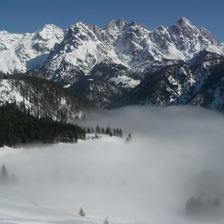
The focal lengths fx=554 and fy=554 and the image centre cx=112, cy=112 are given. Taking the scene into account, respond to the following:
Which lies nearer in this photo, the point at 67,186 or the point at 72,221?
the point at 72,221

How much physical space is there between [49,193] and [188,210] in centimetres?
5523

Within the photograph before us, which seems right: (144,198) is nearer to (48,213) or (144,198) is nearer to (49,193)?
(49,193)

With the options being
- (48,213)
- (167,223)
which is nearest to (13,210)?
(48,213)

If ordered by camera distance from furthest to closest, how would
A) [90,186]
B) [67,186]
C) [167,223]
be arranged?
[90,186], [67,186], [167,223]

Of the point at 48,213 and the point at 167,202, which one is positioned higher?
the point at 48,213

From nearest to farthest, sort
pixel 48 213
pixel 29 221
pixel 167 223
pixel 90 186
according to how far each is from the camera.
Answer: pixel 29 221, pixel 48 213, pixel 167 223, pixel 90 186

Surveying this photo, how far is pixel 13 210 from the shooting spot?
4825 cm

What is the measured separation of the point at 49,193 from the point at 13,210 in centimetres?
10666

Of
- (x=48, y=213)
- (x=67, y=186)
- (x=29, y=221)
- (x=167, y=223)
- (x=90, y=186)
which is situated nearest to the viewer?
(x=29, y=221)

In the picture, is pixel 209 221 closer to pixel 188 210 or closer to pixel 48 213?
pixel 188 210

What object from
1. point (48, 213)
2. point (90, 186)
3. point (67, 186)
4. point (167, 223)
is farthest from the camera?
point (90, 186)

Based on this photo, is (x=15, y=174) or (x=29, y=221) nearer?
(x=29, y=221)

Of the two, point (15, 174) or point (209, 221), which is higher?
point (15, 174)

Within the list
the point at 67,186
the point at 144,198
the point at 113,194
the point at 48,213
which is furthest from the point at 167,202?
the point at 48,213
